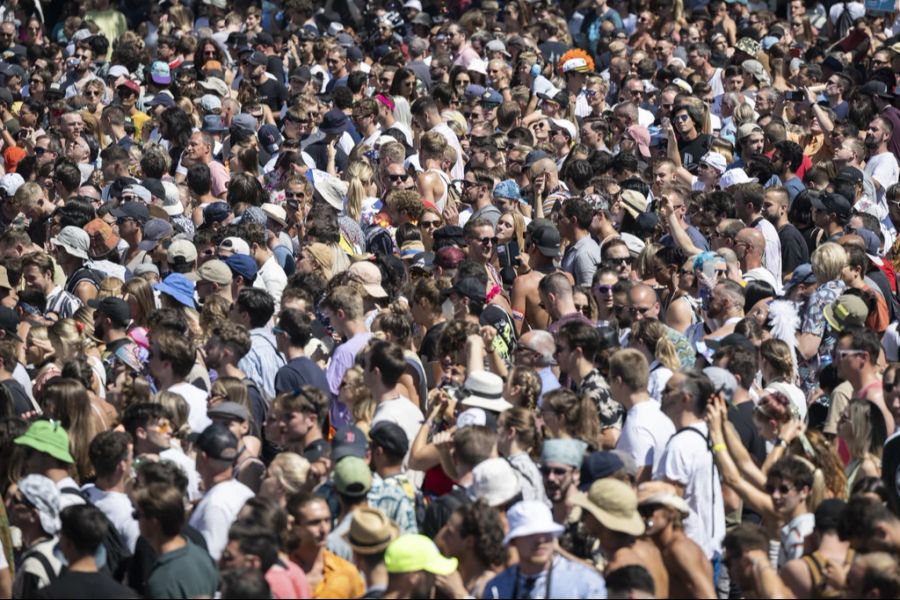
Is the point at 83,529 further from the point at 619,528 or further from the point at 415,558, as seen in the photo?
the point at 619,528

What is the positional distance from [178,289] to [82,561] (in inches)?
145

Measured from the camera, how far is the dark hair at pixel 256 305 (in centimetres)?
910

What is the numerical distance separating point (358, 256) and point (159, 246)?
1478mm

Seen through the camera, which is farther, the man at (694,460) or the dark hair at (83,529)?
the man at (694,460)

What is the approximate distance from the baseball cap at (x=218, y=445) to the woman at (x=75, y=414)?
3.09ft

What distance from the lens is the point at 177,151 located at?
13.9 metres

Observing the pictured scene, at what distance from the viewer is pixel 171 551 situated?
6301 millimetres

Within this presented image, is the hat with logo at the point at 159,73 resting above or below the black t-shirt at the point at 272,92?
above

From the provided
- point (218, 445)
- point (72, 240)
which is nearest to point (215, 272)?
point (72, 240)

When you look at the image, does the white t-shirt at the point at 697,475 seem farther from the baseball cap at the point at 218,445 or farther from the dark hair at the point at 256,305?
the dark hair at the point at 256,305

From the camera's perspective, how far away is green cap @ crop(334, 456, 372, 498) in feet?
22.1

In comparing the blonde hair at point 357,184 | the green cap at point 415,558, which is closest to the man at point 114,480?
the green cap at point 415,558

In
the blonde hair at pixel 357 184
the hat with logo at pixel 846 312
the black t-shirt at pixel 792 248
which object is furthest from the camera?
the blonde hair at pixel 357 184

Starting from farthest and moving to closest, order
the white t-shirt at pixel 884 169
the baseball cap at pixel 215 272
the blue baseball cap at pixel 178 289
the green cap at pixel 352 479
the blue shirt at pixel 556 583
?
1. the white t-shirt at pixel 884 169
2. the baseball cap at pixel 215 272
3. the blue baseball cap at pixel 178 289
4. the green cap at pixel 352 479
5. the blue shirt at pixel 556 583
